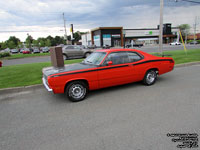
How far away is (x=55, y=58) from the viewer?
6434 mm

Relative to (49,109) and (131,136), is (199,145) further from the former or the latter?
(49,109)

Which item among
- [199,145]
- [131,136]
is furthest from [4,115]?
[199,145]

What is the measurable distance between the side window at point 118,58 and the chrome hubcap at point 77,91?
1166mm

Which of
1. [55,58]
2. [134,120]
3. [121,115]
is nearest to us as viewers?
[134,120]

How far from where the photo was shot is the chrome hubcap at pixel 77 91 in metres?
4.32

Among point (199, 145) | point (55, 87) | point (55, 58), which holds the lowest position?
point (199, 145)

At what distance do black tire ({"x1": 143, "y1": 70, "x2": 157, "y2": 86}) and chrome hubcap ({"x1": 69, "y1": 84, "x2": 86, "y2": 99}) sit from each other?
2514 mm

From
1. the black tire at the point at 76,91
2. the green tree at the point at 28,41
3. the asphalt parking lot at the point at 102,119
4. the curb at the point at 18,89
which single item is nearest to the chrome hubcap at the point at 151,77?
the asphalt parking lot at the point at 102,119

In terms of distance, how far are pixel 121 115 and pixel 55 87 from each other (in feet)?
6.60

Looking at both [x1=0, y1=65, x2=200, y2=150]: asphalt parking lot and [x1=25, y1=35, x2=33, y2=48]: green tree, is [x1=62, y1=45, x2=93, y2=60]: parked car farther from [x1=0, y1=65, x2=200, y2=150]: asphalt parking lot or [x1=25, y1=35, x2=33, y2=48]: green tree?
[x1=25, y1=35, x2=33, y2=48]: green tree

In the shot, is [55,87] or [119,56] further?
[119,56]

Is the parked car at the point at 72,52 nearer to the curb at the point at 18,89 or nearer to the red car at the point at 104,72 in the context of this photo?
the curb at the point at 18,89

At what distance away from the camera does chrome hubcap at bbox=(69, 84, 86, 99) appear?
432 centimetres

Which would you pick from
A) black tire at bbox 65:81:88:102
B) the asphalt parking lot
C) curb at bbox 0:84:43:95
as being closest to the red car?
black tire at bbox 65:81:88:102
